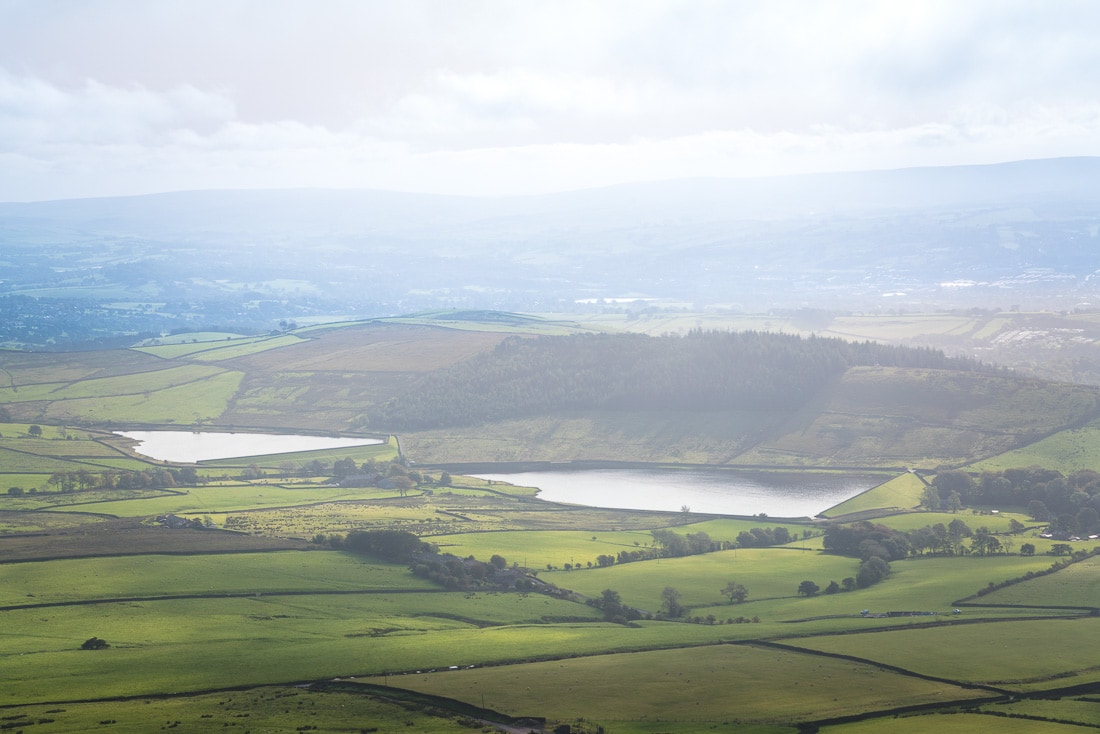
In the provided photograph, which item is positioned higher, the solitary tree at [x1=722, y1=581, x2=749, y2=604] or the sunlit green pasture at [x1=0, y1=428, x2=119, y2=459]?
the sunlit green pasture at [x1=0, y1=428, x2=119, y2=459]

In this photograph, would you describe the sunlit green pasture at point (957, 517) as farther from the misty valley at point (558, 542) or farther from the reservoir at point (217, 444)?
the reservoir at point (217, 444)

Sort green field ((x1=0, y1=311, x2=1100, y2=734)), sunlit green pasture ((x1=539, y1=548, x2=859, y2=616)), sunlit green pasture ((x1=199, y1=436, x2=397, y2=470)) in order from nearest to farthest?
green field ((x1=0, y1=311, x2=1100, y2=734)) < sunlit green pasture ((x1=539, y1=548, x2=859, y2=616)) < sunlit green pasture ((x1=199, y1=436, x2=397, y2=470))

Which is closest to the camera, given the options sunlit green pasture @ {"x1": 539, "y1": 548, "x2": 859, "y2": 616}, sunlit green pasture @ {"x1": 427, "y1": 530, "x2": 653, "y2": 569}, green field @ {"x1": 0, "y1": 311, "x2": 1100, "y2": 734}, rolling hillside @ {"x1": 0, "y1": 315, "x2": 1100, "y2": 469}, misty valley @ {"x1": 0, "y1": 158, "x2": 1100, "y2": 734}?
green field @ {"x1": 0, "y1": 311, "x2": 1100, "y2": 734}

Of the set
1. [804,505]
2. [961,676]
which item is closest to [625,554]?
[804,505]

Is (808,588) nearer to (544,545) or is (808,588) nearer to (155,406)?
(544,545)

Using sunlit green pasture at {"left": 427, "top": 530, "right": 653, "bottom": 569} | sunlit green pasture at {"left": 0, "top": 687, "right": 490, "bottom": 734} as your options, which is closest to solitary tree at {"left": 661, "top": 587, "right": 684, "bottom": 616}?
Result: sunlit green pasture at {"left": 427, "top": 530, "right": 653, "bottom": 569}

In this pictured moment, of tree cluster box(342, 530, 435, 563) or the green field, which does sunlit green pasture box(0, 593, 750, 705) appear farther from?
tree cluster box(342, 530, 435, 563)

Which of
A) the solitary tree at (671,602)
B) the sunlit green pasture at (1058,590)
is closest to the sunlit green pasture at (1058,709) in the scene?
the sunlit green pasture at (1058,590)
